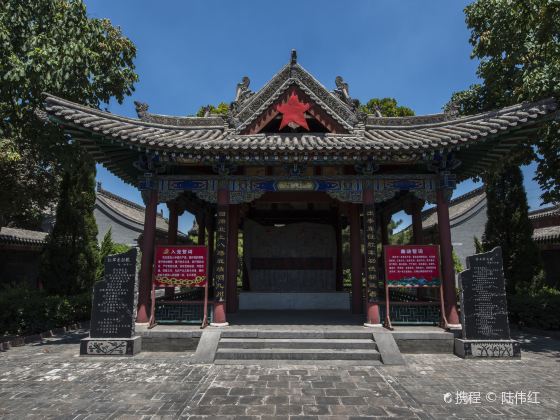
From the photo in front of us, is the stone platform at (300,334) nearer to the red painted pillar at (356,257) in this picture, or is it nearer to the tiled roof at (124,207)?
the red painted pillar at (356,257)

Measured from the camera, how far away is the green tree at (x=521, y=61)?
9523mm

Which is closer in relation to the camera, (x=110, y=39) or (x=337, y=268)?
(x=110, y=39)

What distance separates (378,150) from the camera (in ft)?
29.9

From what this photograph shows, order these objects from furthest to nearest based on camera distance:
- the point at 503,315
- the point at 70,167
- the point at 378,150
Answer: the point at 70,167, the point at 378,150, the point at 503,315

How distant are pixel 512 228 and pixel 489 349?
7567mm

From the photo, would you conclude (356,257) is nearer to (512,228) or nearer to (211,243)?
(211,243)

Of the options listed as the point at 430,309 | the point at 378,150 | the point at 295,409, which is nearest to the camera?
the point at 295,409

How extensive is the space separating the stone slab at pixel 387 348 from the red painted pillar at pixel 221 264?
4081 millimetres

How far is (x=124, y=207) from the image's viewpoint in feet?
116

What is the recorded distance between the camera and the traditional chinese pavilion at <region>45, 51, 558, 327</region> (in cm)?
912

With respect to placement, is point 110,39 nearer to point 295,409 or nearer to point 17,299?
point 17,299

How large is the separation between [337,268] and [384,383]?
807 centimetres

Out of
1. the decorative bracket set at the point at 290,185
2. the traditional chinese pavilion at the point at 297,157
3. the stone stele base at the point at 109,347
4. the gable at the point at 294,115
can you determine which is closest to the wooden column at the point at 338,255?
the traditional chinese pavilion at the point at 297,157

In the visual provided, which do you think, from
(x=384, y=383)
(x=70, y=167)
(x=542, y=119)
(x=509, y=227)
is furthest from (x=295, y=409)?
(x=509, y=227)
